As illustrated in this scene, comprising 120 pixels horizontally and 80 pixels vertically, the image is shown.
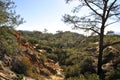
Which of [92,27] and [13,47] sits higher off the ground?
[92,27]

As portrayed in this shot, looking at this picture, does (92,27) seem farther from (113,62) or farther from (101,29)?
(113,62)

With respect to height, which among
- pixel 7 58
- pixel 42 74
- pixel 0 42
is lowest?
pixel 42 74

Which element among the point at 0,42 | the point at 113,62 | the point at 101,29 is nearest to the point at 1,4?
the point at 0,42

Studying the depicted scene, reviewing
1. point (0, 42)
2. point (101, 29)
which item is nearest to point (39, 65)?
point (0, 42)

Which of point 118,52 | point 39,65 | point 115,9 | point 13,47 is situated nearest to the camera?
point 115,9

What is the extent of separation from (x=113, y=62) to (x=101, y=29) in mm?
3447

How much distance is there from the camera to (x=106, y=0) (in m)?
17.2

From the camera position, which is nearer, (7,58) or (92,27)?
(92,27)

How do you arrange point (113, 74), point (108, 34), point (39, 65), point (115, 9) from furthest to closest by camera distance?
point (39, 65) < point (108, 34) < point (115, 9) < point (113, 74)

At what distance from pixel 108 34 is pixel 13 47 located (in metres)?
6.57

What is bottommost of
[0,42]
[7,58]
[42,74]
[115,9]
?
[42,74]

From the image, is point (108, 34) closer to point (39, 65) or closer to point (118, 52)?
point (118, 52)

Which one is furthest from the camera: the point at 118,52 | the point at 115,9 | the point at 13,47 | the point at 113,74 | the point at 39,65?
the point at 39,65

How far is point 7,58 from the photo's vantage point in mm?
23016
